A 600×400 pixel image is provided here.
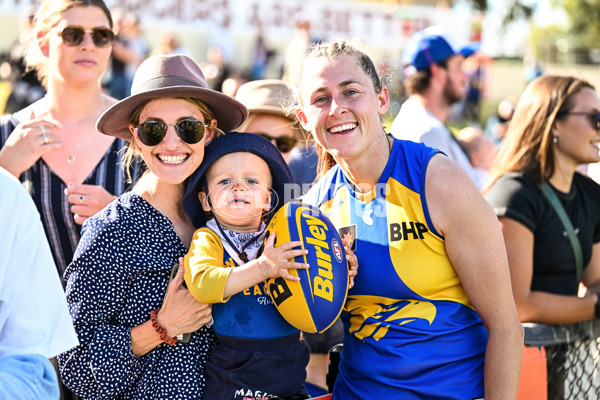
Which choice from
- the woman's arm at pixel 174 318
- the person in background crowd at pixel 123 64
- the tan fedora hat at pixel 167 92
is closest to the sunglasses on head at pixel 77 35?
the tan fedora hat at pixel 167 92

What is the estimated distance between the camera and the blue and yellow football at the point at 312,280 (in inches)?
94.7

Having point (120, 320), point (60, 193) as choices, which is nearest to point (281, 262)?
point (120, 320)

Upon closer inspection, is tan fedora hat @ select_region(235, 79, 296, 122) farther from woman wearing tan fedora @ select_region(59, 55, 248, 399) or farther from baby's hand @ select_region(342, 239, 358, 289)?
baby's hand @ select_region(342, 239, 358, 289)

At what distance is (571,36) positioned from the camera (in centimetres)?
4975

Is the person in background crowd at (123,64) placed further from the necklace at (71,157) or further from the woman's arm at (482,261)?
the woman's arm at (482,261)

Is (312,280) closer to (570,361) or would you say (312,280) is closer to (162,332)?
(162,332)

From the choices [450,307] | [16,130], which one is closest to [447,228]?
[450,307]

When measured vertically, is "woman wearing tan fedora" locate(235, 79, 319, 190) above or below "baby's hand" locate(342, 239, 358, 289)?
above

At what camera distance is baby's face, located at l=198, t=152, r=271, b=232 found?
8.80 ft

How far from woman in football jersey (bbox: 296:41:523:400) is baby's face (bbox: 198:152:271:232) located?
33 cm

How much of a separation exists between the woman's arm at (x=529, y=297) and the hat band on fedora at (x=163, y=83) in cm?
191

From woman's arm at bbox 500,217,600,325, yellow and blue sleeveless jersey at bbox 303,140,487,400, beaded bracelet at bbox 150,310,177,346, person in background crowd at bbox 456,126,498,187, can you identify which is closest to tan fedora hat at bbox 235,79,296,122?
woman's arm at bbox 500,217,600,325

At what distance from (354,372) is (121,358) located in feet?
3.06

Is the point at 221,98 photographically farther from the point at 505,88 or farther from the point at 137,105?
the point at 505,88
